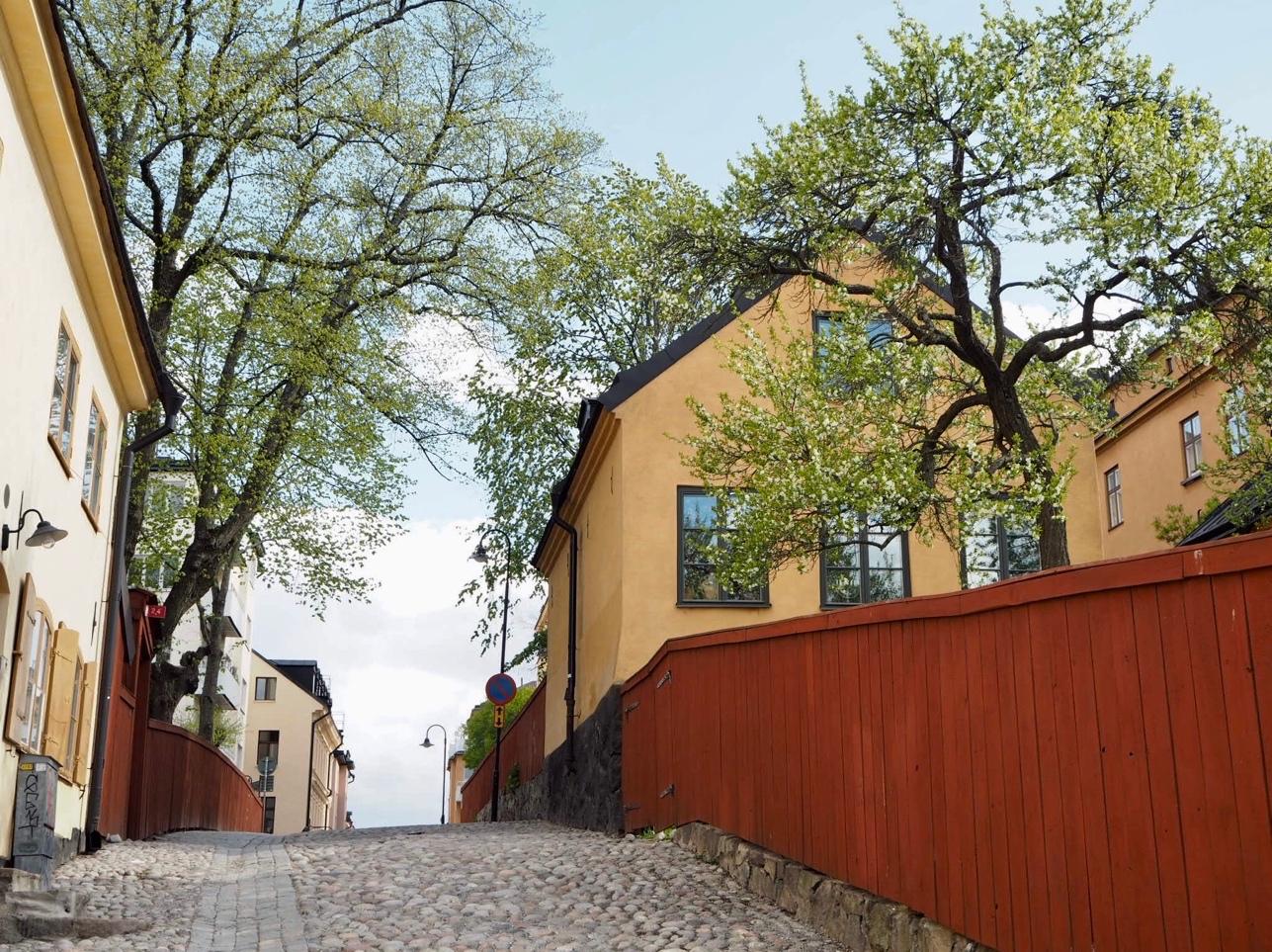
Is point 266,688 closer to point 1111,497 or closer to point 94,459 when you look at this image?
point 1111,497

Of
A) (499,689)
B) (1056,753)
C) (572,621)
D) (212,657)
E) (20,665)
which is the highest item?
(212,657)

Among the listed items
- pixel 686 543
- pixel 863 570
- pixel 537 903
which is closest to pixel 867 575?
pixel 863 570

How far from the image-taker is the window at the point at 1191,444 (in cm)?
2528

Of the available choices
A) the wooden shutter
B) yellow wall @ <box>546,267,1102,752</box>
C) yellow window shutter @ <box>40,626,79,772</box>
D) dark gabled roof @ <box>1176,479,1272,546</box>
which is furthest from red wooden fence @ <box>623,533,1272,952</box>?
yellow wall @ <box>546,267,1102,752</box>

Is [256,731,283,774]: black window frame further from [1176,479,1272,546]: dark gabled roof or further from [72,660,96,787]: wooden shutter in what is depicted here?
[72,660,96,787]: wooden shutter

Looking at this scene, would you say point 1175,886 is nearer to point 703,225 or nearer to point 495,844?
point 495,844

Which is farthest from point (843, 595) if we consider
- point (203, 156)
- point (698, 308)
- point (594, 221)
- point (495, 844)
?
point (203, 156)

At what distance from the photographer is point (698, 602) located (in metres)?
17.9

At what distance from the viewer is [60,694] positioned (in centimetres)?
1239

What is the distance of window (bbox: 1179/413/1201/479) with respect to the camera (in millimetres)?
25281

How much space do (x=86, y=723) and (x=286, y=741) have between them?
55.5 meters

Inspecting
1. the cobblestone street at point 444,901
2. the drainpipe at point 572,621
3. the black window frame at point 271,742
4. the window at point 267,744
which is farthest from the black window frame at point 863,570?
the window at point 267,744

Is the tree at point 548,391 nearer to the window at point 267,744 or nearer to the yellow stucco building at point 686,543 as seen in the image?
the yellow stucco building at point 686,543

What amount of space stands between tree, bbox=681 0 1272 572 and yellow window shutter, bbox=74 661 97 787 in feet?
22.1
